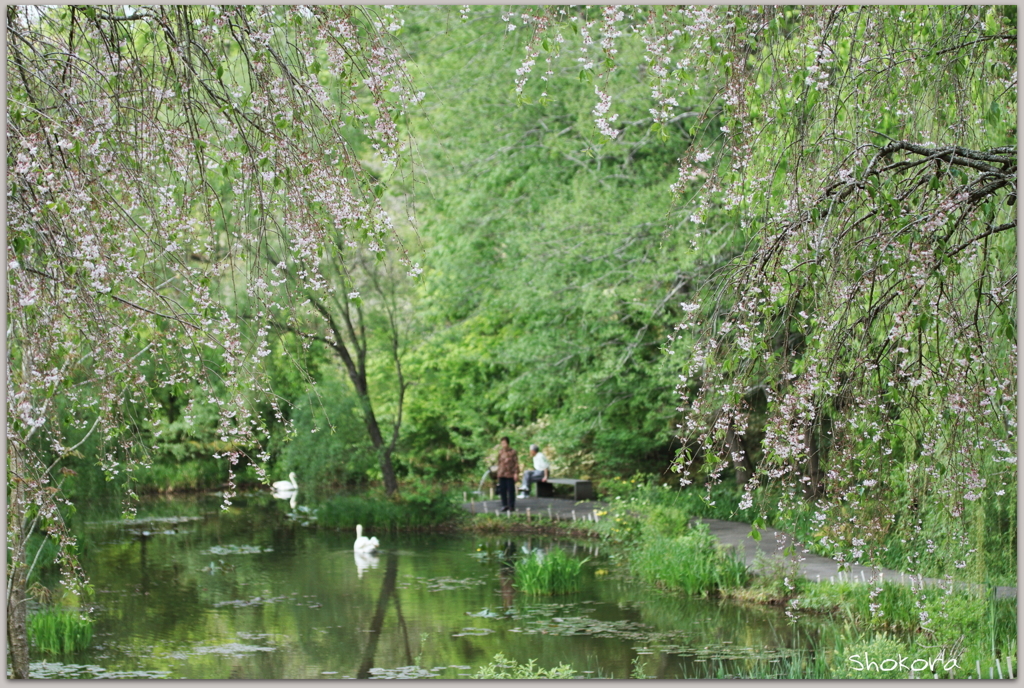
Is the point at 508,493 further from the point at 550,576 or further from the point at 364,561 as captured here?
the point at 550,576

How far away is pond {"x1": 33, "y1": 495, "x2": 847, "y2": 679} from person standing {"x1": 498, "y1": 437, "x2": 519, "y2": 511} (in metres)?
1.07

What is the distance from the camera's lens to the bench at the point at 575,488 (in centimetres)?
1238

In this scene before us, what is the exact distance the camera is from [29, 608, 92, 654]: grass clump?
559cm

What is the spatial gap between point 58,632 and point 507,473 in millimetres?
5882

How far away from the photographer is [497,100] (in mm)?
9781

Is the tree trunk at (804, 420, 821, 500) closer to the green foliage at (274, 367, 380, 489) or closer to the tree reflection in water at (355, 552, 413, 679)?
the tree reflection in water at (355, 552, 413, 679)

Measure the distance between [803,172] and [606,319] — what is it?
19.0 feet

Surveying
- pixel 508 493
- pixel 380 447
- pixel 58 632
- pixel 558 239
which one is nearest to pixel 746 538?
pixel 558 239

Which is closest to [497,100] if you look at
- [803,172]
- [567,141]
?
[567,141]

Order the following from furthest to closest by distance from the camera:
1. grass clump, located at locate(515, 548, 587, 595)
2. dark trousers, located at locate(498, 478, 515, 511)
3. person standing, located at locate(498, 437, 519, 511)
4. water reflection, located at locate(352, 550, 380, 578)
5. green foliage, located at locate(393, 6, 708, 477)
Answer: dark trousers, located at locate(498, 478, 515, 511) < person standing, located at locate(498, 437, 519, 511) < green foliage, located at locate(393, 6, 708, 477) < water reflection, located at locate(352, 550, 380, 578) < grass clump, located at locate(515, 548, 587, 595)

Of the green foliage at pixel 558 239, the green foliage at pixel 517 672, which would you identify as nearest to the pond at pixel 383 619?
the green foliage at pixel 517 672

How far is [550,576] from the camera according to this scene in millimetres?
7234

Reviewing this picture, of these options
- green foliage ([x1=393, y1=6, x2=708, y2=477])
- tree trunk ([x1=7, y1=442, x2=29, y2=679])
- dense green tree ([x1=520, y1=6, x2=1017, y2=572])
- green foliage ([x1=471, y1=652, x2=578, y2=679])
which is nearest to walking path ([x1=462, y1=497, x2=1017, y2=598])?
dense green tree ([x1=520, y1=6, x2=1017, y2=572])

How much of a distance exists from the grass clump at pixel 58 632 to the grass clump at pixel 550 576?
293cm
